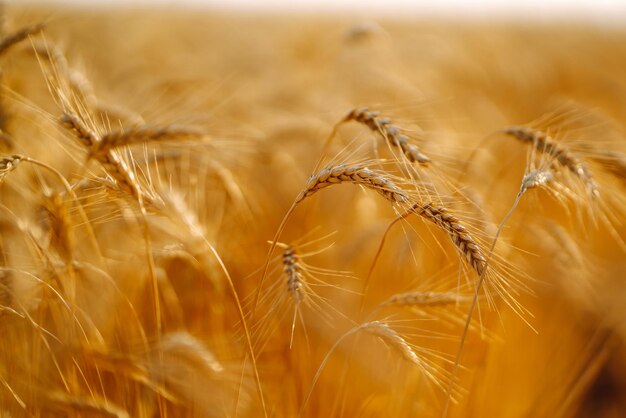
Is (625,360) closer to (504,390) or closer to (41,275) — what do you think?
(504,390)

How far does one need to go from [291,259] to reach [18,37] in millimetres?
1127

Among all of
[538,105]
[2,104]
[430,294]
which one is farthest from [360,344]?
[538,105]

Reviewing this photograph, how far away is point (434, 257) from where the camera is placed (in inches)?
101

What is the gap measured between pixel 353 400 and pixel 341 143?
1.32 meters

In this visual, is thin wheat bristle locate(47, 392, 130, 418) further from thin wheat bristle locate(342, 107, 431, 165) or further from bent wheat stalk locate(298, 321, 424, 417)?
thin wheat bristle locate(342, 107, 431, 165)

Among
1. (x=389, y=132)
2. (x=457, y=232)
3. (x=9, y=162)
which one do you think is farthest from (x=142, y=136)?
(x=457, y=232)

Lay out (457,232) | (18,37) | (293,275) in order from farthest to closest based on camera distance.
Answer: (18,37) < (293,275) < (457,232)

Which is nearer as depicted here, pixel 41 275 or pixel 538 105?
pixel 41 275

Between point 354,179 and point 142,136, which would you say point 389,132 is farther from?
point 142,136

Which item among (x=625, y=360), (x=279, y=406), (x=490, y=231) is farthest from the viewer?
(x=625, y=360)

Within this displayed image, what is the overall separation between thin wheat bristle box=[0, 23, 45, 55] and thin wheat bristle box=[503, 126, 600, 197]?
1580mm

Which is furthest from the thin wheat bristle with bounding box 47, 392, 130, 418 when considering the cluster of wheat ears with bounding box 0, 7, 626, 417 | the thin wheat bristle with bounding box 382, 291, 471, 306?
the thin wheat bristle with bounding box 382, 291, 471, 306

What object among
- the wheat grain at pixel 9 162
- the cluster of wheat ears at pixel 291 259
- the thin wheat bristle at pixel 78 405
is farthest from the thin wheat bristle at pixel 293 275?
the wheat grain at pixel 9 162

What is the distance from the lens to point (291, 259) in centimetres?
125
